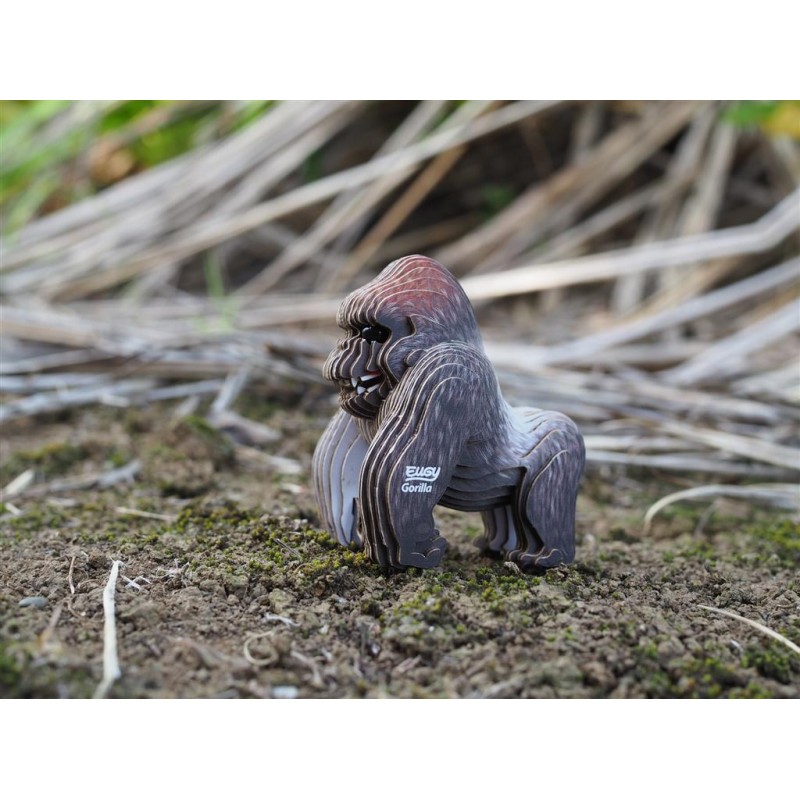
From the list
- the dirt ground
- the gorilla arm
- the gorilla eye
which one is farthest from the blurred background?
the gorilla eye

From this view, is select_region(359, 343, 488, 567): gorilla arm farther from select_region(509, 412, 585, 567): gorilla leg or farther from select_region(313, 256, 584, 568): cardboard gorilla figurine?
select_region(509, 412, 585, 567): gorilla leg

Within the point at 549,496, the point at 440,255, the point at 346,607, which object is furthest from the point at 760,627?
the point at 440,255

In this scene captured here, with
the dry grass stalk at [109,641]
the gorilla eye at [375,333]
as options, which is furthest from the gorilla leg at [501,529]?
the dry grass stalk at [109,641]

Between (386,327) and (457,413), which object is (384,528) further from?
(386,327)

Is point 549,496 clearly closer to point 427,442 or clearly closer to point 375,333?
point 427,442

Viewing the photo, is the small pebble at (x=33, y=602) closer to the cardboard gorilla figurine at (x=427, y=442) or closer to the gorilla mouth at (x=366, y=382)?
the cardboard gorilla figurine at (x=427, y=442)
